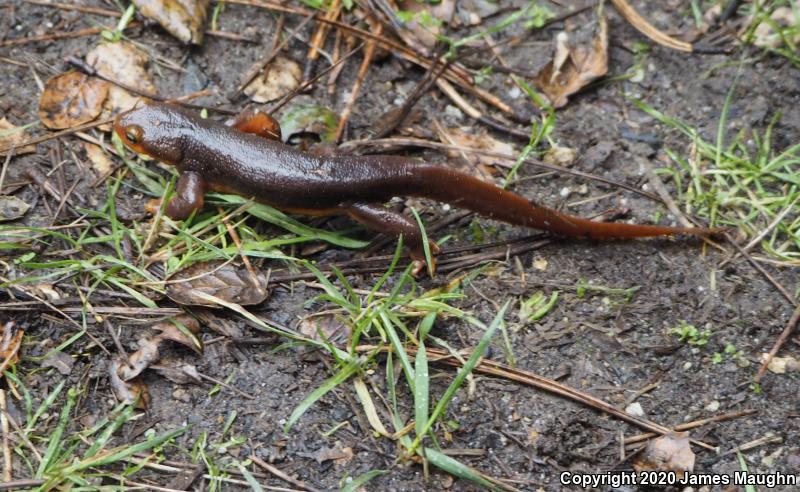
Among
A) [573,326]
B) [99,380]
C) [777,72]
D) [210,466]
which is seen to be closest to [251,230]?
[99,380]

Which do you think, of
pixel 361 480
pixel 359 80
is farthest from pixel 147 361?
pixel 359 80

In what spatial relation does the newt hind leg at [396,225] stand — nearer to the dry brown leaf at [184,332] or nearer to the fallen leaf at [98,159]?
the dry brown leaf at [184,332]

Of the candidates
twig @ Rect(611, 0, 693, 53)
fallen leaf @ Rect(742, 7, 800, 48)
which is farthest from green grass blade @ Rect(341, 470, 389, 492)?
fallen leaf @ Rect(742, 7, 800, 48)

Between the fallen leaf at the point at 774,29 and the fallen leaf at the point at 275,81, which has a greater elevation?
the fallen leaf at the point at 774,29

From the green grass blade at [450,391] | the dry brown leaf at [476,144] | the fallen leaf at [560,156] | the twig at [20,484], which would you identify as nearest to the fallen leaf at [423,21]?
the dry brown leaf at [476,144]

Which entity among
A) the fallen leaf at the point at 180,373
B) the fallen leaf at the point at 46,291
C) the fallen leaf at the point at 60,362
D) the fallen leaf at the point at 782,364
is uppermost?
the fallen leaf at the point at 782,364

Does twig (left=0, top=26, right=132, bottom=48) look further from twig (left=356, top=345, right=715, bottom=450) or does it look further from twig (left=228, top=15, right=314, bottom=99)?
twig (left=356, top=345, right=715, bottom=450)
